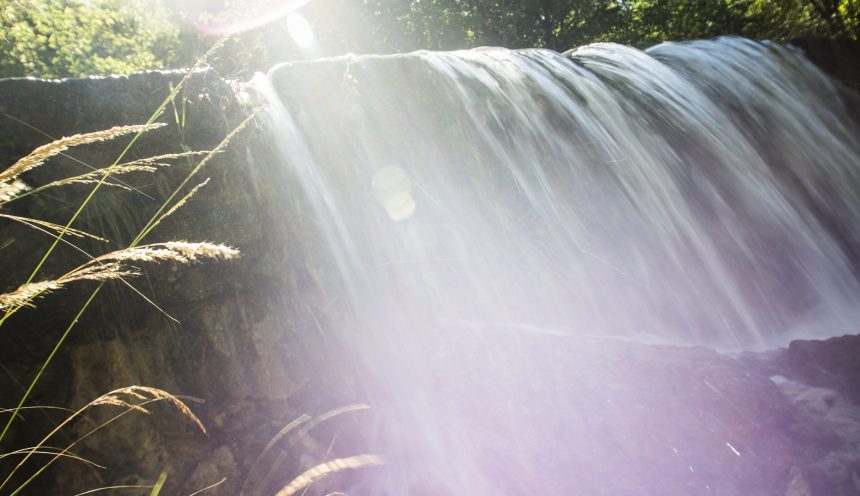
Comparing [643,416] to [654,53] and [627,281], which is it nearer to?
[627,281]

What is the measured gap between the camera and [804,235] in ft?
16.8

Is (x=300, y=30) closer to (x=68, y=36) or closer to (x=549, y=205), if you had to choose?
(x=68, y=36)

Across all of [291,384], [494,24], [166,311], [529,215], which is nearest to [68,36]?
[166,311]

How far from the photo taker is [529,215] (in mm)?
3965

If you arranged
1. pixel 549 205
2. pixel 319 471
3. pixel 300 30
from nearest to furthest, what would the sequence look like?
pixel 319 471 < pixel 549 205 < pixel 300 30

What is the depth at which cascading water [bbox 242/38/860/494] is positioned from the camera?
3.16 m

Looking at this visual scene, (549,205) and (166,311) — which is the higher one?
(166,311)

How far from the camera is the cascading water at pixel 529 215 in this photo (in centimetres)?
316

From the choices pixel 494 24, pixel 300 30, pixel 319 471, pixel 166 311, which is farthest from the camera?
pixel 300 30

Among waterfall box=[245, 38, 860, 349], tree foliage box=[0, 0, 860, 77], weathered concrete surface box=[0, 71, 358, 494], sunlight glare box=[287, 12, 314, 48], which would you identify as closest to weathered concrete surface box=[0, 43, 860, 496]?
weathered concrete surface box=[0, 71, 358, 494]

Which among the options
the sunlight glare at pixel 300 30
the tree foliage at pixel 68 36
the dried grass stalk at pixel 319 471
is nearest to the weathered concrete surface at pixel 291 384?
the dried grass stalk at pixel 319 471

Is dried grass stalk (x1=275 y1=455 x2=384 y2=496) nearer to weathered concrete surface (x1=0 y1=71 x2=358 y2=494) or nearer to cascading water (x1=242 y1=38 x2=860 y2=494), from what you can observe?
cascading water (x1=242 y1=38 x2=860 y2=494)

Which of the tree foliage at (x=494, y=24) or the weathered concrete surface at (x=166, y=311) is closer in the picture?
the weathered concrete surface at (x=166, y=311)

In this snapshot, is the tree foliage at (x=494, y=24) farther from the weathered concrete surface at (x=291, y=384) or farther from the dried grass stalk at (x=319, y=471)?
the dried grass stalk at (x=319, y=471)
